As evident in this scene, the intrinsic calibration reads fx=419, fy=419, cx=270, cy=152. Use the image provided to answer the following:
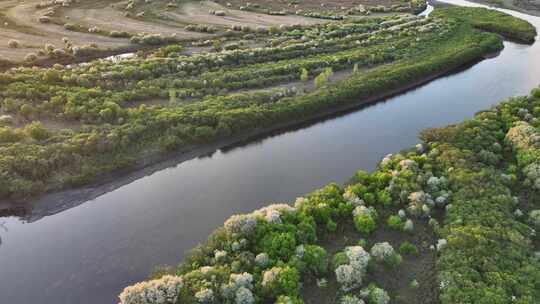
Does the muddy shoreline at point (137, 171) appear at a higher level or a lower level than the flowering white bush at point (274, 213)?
lower

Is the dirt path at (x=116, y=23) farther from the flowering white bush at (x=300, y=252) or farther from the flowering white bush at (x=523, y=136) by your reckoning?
the flowering white bush at (x=300, y=252)

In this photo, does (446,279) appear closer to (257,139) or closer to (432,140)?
(432,140)

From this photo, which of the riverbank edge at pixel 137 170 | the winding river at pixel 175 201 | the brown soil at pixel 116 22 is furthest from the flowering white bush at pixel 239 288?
the brown soil at pixel 116 22

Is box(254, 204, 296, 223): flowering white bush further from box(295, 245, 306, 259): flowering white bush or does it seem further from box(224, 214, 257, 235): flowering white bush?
box(295, 245, 306, 259): flowering white bush

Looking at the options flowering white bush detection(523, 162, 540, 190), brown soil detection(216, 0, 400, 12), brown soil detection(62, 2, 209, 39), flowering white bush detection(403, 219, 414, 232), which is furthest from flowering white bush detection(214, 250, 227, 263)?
brown soil detection(216, 0, 400, 12)

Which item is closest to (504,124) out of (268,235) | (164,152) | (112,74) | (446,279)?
(446,279)
